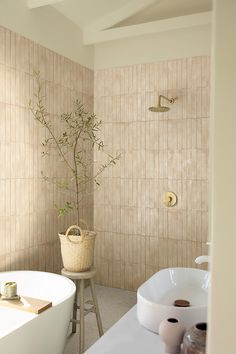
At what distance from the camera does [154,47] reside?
373cm

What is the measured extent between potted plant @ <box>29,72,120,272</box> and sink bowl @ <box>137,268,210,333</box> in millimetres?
750

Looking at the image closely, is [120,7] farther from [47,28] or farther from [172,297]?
[172,297]

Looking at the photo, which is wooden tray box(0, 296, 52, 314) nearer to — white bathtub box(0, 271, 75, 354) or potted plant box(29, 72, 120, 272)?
white bathtub box(0, 271, 75, 354)

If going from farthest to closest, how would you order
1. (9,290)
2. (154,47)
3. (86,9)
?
(154,47), (86,9), (9,290)

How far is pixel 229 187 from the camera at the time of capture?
943mm

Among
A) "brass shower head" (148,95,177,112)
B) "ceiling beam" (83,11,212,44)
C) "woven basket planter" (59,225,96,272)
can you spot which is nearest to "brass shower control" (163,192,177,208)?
"brass shower head" (148,95,177,112)

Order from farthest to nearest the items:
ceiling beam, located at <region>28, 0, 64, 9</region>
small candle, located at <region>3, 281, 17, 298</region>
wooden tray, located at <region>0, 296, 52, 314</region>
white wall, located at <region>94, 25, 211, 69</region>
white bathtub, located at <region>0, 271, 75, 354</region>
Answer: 1. white wall, located at <region>94, 25, 211, 69</region>
2. ceiling beam, located at <region>28, 0, 64, 9</region>
3. small candle, located at <region>3, 281, 17, 298</region>
4. wooden tray, located at <region>0, 296, 52, 314</region>
5. white bathtub, located at <region>0, 271, 75, 354</region>

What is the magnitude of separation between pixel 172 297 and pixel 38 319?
2.69ft

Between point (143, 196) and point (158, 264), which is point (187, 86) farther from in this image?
point (158, 264)

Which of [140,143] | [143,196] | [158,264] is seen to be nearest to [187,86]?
[140,143]

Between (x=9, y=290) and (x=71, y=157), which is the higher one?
(x=71, y=157)

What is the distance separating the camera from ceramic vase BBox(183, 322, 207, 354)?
4.17 ft

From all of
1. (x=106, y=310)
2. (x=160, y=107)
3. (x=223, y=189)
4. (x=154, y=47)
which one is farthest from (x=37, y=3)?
(x=106, y=310)

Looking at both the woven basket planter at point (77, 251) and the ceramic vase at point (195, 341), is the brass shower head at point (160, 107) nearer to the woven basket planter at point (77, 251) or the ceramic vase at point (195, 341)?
the woven basket planter at point (77, 251)
